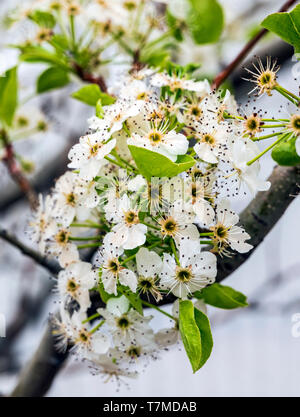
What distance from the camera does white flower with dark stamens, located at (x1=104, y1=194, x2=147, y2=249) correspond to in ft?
3.34

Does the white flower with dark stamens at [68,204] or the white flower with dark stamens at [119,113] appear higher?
the white flower with dark stamens at [119,113]

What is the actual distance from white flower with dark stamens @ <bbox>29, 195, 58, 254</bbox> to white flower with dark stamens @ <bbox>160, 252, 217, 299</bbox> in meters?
0.36

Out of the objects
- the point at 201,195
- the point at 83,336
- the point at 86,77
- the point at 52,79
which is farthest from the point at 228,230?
the point at 52,79

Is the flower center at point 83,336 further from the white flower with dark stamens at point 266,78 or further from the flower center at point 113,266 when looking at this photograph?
the white flower with dark stamens at point 266,78

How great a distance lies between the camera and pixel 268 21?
1035 millimetres

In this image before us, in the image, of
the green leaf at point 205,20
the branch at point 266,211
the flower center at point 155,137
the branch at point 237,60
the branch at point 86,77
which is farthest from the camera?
the green leaf at point 205,20

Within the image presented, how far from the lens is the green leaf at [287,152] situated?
100 cm

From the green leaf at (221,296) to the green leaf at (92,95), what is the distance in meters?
0.47

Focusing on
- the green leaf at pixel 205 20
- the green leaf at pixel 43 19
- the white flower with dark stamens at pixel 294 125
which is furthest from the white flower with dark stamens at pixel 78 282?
the green leaf at pixel 205 20

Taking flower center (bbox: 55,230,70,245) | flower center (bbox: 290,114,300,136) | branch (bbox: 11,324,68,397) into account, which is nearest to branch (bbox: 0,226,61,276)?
branch (bbox: 11,324,68,397)

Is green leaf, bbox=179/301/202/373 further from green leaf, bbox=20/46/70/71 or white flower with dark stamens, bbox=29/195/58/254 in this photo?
green leaf, bbox=20/46/70/71
